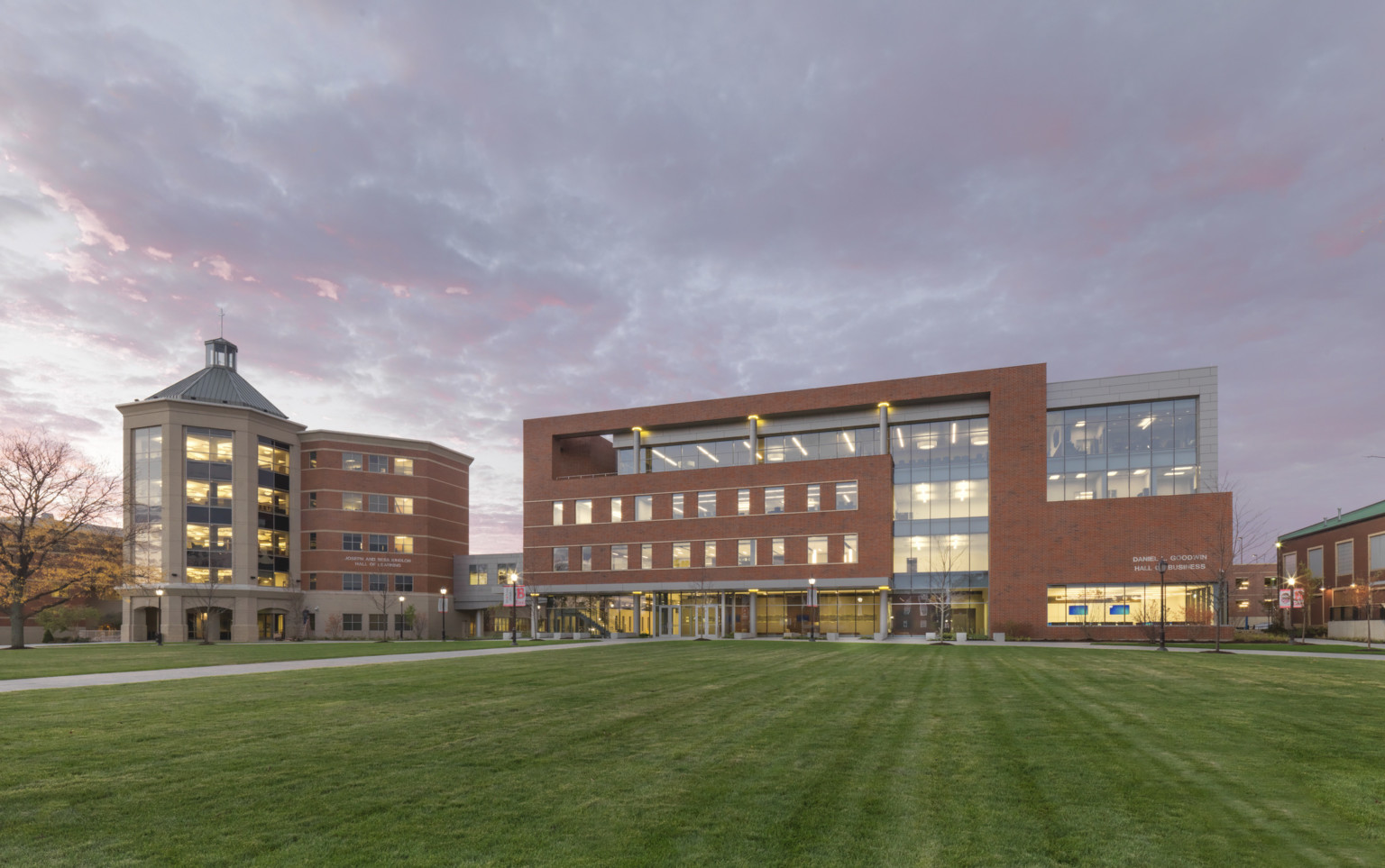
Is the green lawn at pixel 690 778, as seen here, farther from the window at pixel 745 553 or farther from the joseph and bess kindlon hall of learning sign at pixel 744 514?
the window at pixel 745 553

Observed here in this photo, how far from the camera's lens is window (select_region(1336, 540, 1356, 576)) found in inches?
2510

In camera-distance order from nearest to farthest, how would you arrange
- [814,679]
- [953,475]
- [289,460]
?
1. [814,679]
2. [953,475]
3. [289,460]

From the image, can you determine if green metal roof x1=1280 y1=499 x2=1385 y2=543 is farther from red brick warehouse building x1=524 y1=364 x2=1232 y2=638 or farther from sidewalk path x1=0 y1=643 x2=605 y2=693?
sidewalk path x1=0 y1=643 x2=605 y2=693

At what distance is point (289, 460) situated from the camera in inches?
2913

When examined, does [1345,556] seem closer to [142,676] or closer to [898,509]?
[898,509]

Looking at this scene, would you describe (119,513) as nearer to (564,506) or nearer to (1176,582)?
(564,506)

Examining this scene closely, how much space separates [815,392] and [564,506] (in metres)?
24.3

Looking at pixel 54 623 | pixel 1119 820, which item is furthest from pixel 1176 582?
pixel 54 623

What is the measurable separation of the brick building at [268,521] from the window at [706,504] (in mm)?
32147

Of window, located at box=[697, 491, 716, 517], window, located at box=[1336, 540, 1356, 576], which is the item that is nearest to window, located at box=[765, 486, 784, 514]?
window, located at box=[697, 491, 716, 517]

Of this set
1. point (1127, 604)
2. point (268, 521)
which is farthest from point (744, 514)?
point (268, 521)

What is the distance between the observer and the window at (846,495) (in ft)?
190

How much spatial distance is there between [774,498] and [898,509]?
9577 millimetres

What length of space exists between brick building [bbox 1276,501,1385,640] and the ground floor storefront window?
12250mm
